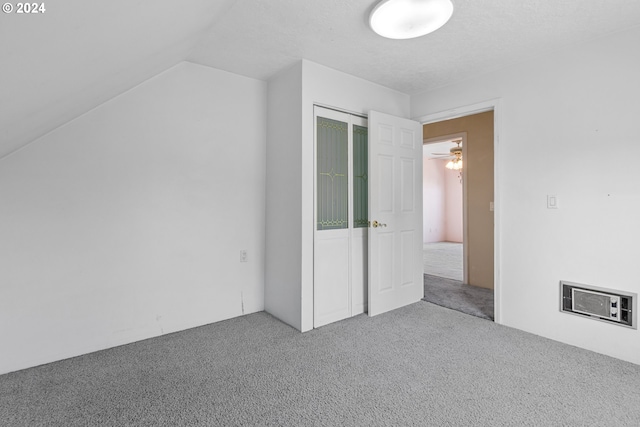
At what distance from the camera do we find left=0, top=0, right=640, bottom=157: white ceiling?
41.6 inches

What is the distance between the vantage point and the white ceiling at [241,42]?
106 centimetres

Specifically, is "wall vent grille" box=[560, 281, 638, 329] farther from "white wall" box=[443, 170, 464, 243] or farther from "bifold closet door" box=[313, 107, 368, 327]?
"white wall" box=[443, 170, 464, 243]

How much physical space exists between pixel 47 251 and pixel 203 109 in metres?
1.66

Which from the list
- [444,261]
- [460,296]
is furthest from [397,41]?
[444,261]

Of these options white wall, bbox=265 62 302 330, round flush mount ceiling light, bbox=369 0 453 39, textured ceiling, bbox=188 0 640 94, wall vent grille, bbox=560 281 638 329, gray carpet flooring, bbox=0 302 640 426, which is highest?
textured ceiling, bbox=188 0 640 94

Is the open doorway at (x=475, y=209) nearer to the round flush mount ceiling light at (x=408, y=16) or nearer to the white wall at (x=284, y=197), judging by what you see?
the white wall at (x=284, y=197)

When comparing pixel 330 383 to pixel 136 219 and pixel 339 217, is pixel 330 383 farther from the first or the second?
pixel 136 219

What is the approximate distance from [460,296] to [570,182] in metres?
1.88

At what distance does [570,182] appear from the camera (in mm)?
2537

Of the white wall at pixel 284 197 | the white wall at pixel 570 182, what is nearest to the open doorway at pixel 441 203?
the white wall at pixel 570 182

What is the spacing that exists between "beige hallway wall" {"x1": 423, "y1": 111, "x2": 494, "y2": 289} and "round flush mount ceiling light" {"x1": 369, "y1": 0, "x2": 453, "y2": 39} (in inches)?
108

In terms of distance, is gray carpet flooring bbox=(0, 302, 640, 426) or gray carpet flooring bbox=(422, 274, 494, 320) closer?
gray carpet flooring bbox=(0, 302, 640, 426)

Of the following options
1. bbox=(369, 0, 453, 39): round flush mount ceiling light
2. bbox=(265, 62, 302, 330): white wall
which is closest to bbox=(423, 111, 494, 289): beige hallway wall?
bbox=(369, 0, 453, 39): round flush mount ceiling light

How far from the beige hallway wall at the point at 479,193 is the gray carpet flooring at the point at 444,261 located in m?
0.50
